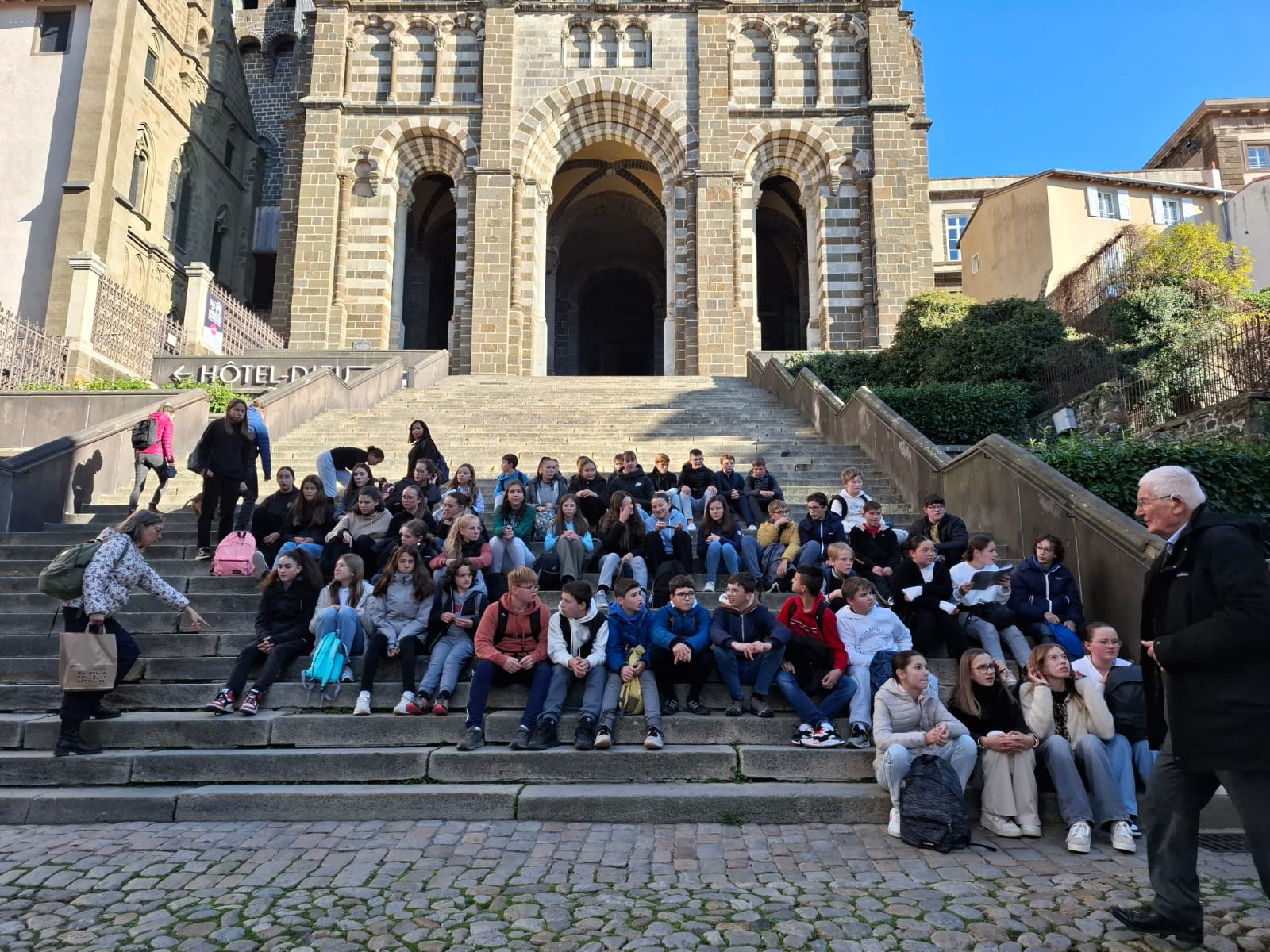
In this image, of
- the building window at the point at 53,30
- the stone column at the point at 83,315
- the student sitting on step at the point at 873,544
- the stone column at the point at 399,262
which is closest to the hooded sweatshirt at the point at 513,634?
the student sitting on step at the point at 873,544

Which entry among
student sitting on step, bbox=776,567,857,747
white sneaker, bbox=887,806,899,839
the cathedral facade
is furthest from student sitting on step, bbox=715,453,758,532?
the cathedral facade

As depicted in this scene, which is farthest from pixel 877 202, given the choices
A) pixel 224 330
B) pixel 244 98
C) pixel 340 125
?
pixel 244 98

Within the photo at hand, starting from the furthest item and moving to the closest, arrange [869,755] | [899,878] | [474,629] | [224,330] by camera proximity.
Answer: [224,330] < [474,629] < [869,755] < [899,878]

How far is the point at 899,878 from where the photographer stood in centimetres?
389

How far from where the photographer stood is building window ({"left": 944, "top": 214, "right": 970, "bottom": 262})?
36469 millimetres

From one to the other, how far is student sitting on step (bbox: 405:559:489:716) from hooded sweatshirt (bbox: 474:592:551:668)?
0.44ft

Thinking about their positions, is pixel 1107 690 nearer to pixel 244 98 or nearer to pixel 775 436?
pixel 775 436

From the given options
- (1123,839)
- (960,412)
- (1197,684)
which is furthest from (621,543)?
(960,412)

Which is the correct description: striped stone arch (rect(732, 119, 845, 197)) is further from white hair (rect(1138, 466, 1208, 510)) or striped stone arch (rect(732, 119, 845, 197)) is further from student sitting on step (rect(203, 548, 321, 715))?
white hair (rect(1138, 466, 1208, 510))

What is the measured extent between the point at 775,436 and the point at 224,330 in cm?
1234

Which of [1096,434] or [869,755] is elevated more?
[1096,434]

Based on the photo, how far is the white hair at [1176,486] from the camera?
3.34m

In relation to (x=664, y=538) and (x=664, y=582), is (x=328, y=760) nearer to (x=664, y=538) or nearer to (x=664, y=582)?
(x=664, y=582)

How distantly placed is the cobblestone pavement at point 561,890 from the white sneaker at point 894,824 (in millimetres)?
62
